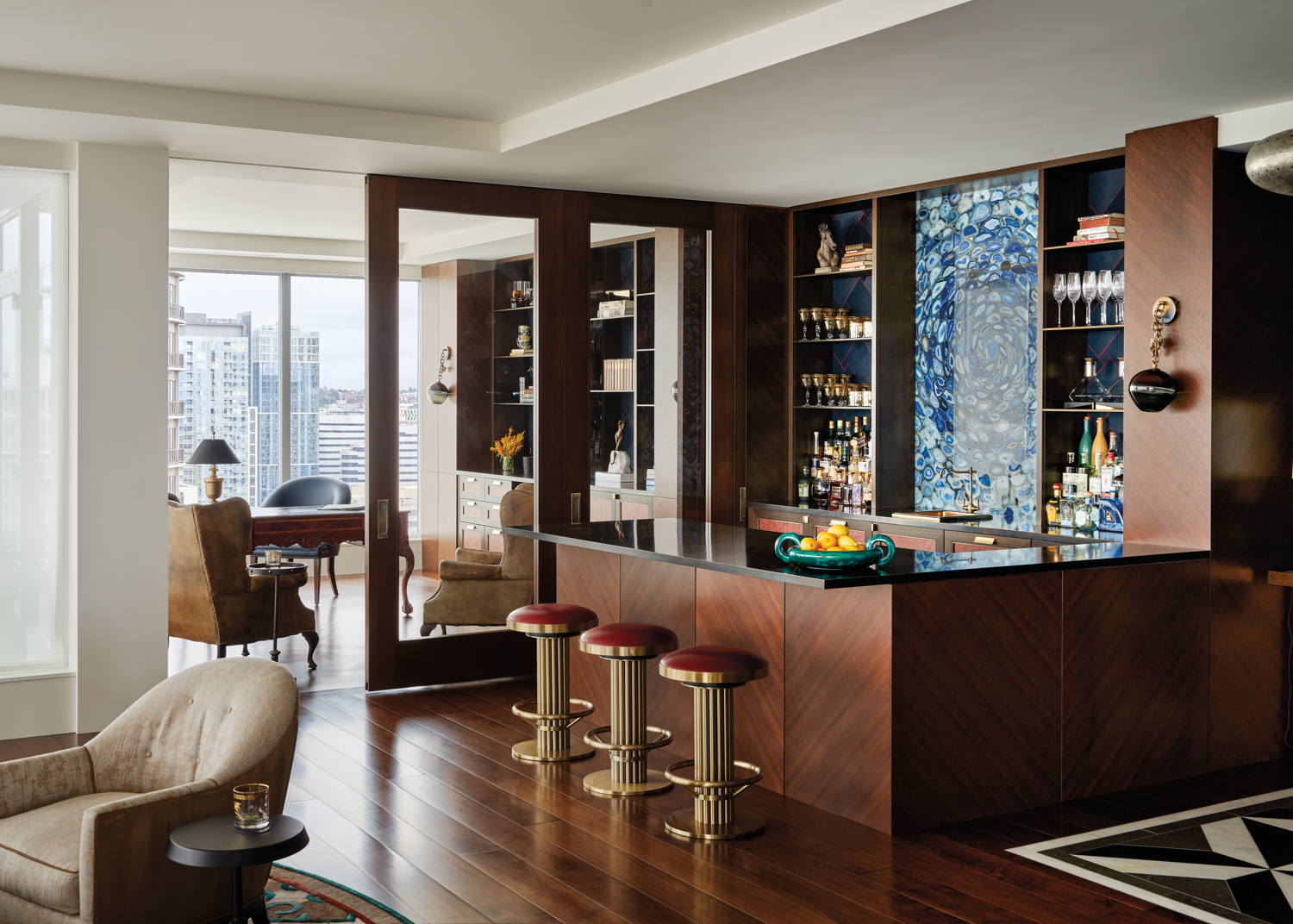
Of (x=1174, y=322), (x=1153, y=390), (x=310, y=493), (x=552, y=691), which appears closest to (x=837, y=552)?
(x=552, y=691)

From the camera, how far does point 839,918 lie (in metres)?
3.36

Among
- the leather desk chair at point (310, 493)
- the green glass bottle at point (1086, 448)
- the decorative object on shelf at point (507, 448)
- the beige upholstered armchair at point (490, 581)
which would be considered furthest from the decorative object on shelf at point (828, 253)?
the leather desk chair at point (310, 493)

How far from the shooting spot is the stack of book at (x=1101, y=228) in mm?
5480

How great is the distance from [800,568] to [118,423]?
11.1ft

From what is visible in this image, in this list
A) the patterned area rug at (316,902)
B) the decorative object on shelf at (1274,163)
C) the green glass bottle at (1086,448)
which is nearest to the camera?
the patterned area rug at (316,902)

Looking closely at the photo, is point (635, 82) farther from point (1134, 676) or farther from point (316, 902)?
point (316, 902)

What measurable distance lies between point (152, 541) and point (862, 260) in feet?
13.7

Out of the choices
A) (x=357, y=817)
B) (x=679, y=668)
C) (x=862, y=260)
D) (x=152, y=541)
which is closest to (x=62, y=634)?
(x=152, y=541)

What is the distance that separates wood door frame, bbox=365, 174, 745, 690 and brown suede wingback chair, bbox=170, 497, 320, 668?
0.80m

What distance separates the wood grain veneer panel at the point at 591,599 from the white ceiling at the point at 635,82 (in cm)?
199

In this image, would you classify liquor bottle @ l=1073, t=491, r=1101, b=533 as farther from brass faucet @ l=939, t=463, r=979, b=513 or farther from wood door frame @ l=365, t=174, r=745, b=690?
wood door frame @ l=365, t=174, r=745, b=690

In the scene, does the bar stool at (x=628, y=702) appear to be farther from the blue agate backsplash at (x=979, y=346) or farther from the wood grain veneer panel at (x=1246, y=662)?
the blue agate backsplash at (x=979, y=346)

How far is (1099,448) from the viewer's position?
5770 millimetres

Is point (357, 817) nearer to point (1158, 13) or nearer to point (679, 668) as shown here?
point (679, 668)
